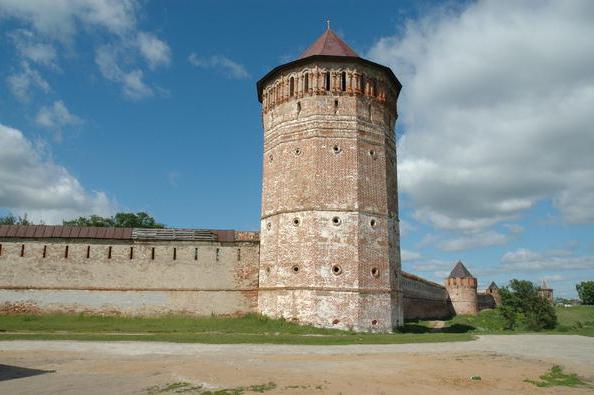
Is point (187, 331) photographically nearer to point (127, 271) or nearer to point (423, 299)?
point (127, 271)

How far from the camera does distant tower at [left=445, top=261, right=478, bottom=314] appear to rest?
47812mm

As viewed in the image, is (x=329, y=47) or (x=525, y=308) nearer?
(x=329, y=47)

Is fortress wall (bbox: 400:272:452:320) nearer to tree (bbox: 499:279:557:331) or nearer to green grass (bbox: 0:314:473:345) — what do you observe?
tree (bbox: 499:279:557:331)

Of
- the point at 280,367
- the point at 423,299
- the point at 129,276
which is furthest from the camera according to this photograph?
the point at 423,299

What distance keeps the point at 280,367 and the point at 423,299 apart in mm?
29042

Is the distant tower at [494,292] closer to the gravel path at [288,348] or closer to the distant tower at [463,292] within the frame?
the distant tower at [463,292]

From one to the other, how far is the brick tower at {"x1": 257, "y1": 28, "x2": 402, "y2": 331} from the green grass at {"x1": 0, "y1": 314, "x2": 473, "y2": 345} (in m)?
1.29

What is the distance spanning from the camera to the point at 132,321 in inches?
768

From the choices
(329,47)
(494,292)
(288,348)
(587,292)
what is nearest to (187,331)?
(288,348)

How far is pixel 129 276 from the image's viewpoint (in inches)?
827

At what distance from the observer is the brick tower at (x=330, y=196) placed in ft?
62.5

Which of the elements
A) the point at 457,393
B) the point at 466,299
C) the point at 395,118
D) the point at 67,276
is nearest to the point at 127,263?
the point at 67,276

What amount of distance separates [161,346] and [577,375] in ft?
33.1

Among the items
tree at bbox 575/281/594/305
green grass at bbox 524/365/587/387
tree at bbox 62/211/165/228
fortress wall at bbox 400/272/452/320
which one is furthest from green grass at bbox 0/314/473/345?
tree at bbox 575/281/594/305
